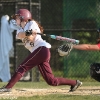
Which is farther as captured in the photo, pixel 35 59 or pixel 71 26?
pixel 71 26

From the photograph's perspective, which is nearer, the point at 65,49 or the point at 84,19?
the point at 65,49

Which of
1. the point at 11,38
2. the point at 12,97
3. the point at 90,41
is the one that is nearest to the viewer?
the point at 12,97

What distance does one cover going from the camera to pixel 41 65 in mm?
9352

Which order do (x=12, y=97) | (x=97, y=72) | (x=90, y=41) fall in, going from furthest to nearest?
(x=90, y=41), (x=97, y=72), (x=12, y=97)

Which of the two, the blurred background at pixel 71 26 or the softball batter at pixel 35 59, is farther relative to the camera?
the blurred background at pixel 71 26

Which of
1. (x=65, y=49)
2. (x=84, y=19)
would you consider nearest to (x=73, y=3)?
(x=84, y=19)

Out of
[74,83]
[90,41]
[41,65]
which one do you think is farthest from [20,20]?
[90,41]

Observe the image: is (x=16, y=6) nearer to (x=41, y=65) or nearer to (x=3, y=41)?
(x=3, y=41)

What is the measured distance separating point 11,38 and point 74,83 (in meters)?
5.18

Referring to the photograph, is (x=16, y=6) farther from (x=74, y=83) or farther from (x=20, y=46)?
(x=74, y=83)

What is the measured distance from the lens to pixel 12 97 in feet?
27.9

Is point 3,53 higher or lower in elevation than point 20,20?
lower

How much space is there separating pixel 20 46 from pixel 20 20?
16.9 ft

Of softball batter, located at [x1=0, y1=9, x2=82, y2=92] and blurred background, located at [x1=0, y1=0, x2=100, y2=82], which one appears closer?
softball batter, located at [x1=0, y1=9, x2=82, y2=92]
